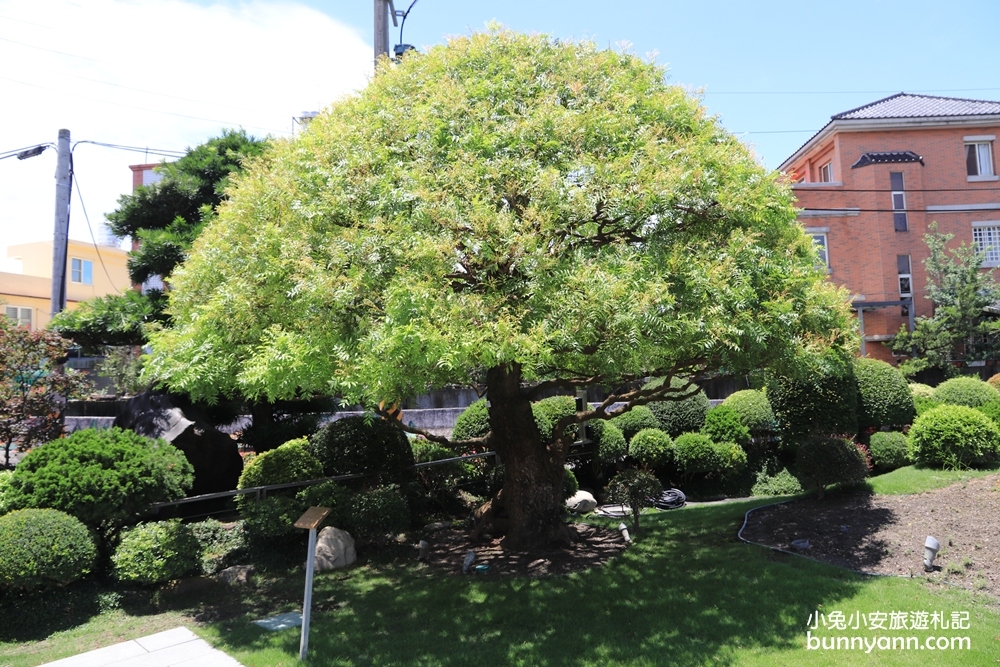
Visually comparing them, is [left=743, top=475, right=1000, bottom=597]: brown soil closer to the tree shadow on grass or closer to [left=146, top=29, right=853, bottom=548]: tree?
the tree shadow on grass

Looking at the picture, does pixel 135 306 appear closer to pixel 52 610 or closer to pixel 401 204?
pixel 52 610

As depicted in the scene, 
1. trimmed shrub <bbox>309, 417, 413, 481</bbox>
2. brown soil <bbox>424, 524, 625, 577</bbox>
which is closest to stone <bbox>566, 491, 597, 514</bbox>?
brown soil <bbox>424, 524, 625, 577</bbox>

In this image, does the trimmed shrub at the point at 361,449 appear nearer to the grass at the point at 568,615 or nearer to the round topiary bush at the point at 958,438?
the grass at the point at 568,615

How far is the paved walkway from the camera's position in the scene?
21.2 ft

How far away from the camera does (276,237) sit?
7.35m

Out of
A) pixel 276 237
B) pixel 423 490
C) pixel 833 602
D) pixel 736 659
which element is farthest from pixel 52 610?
pixel 833 602

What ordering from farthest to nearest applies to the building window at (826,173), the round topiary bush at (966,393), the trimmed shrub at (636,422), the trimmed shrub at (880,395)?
the building window at (826,173)
the trimmed shrub at (636,422)
the round topiary bush at (966,393)
the trimmed shrub at (880,395)

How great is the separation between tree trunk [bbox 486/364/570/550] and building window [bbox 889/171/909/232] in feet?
74.8

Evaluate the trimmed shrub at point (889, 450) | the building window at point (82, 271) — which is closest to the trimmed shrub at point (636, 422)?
the trimmed shrub at point (889, 450)

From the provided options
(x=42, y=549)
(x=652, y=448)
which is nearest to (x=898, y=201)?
(x=652, y=448)

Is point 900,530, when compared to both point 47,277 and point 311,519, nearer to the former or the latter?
point 311,519

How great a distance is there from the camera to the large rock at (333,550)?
9.67 metres

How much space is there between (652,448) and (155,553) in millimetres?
9409

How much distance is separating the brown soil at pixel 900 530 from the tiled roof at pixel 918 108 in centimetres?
2093
